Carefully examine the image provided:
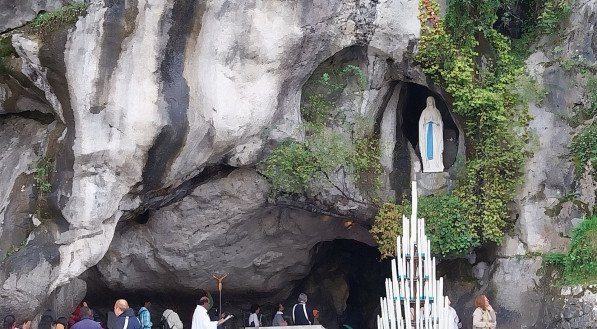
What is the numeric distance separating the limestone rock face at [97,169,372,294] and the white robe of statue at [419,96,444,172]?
178cm

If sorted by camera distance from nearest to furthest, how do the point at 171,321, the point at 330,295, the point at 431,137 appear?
the point at 431,137, the point at 171,321, the point at 330,295

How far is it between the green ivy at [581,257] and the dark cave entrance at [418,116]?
2456mm

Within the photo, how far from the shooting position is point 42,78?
1103cm

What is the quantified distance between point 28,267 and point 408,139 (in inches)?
235

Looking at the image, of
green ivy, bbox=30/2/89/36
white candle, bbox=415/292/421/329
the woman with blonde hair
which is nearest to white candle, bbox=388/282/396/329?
white candle, bbox=415/292/421/329

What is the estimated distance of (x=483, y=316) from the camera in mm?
10758

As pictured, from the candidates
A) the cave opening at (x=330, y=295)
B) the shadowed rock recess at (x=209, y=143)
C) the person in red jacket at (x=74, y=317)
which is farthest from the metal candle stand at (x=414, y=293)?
the person in red jacket at (x=74, y=317)

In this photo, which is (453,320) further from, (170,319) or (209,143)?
(170,319)

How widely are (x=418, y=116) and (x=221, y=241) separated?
12.0 ft

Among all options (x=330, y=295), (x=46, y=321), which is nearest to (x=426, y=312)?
(x=46, y=321)

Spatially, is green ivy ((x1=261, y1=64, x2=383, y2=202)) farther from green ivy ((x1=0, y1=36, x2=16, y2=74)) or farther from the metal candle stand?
green ivy ((x1=0, y1=36, x2=16, y2=74))

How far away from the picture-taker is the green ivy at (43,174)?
11.0 m

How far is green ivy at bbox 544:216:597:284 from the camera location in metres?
10.9

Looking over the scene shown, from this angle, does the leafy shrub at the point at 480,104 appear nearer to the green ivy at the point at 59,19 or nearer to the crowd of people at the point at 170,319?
the crowd of people at the point at 170,319
